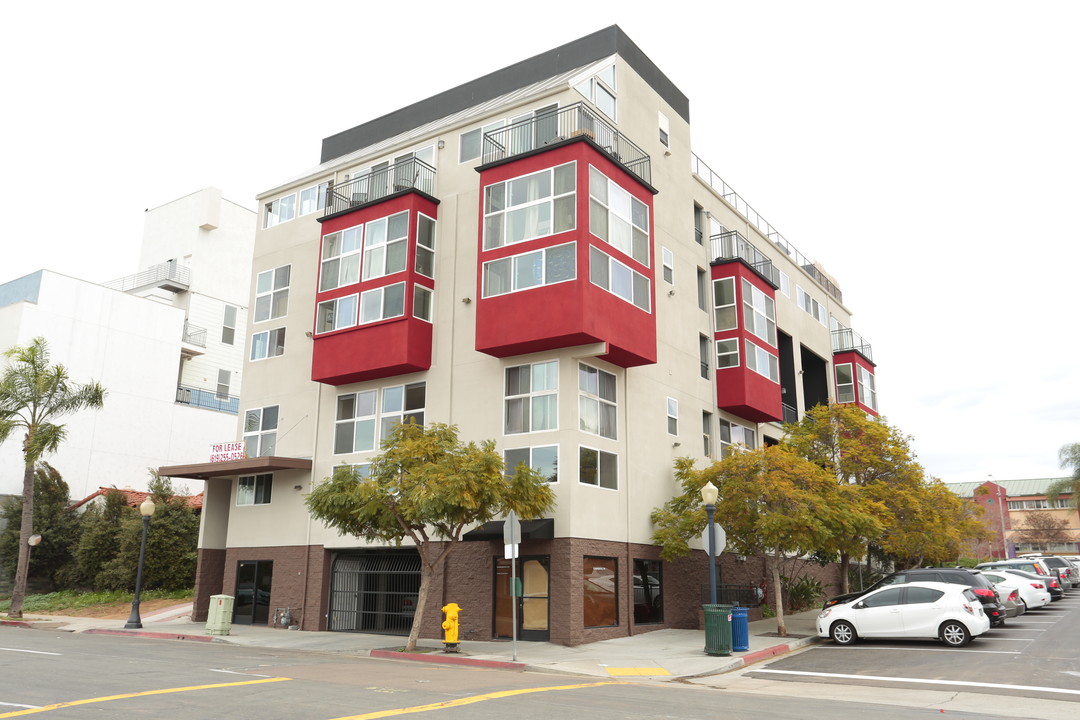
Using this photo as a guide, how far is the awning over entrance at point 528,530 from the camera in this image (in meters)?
21.3

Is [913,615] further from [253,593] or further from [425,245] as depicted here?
[253,593]

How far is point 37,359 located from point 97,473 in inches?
544

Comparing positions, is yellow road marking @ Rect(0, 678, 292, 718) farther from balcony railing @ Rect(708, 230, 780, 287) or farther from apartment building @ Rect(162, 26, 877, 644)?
balcony railing @ Rect(708, 230, 780, 287)

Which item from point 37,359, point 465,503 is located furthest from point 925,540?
point 37,359

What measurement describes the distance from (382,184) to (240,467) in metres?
10.6

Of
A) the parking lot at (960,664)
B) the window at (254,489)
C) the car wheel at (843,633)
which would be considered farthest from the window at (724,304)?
the window at (254,489)

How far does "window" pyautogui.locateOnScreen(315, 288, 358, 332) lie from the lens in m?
26.4

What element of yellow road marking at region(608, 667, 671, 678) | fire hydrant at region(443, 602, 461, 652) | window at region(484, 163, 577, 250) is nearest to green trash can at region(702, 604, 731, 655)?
yellow road marking at region(608, 667, 671, 678)

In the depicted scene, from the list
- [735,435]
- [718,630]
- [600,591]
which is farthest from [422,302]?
[718,630]

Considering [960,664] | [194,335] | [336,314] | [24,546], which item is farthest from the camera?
[194,335]

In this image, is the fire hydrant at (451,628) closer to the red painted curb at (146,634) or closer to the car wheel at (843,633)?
the red painted curb at (146,634)

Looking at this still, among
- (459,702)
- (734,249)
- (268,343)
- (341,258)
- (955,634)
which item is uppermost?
(734,249)

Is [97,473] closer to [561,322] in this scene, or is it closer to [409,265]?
[409,265]

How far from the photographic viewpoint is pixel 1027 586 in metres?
27.7
